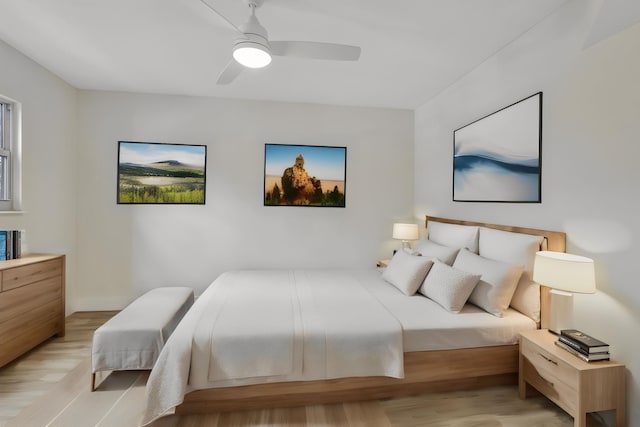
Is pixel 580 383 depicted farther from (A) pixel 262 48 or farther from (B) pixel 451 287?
(A) pixel 262 48

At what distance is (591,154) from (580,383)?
1343 millimetres

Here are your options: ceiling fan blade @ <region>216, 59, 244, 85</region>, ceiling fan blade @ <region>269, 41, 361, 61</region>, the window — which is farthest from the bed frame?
the window

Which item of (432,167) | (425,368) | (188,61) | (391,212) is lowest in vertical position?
(425,368)

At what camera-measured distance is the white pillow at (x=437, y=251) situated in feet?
8.89

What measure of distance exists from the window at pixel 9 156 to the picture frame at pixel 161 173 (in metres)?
0.91

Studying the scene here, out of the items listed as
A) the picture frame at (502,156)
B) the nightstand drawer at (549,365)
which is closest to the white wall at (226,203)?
the picture frame at (502,156)

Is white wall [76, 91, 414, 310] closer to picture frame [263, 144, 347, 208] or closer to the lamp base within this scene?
picture frame [263, 144, 347, 208]

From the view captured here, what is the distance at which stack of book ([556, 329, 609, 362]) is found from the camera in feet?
5.44

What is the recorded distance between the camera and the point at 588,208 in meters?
→ 1.88

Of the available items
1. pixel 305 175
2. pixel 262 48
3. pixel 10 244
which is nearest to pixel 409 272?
pixel 305 175

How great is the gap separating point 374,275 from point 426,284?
2.69 ft

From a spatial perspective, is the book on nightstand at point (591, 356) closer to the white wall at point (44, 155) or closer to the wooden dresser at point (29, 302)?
the wooden dresser at point (29, 302)

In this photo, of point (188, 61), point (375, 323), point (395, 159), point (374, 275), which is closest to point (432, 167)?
point (395, 159)

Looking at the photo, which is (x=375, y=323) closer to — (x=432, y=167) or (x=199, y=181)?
(x=432, y=167)
